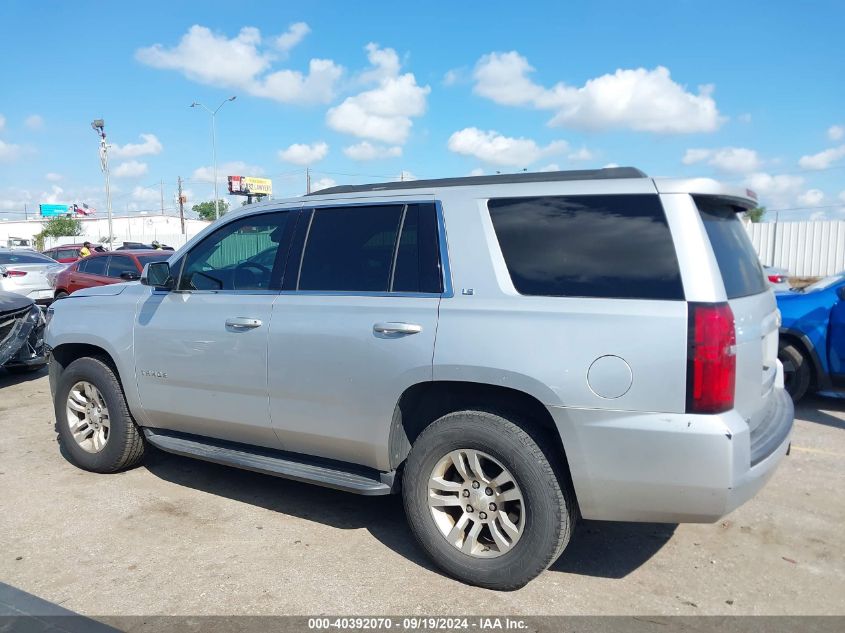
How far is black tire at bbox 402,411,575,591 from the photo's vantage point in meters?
3.18

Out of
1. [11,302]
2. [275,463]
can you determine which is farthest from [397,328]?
[11,302]

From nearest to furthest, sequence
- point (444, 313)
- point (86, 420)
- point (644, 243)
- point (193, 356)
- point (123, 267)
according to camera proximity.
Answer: point (644, 243) < point (444, 313) < point (193, 356) < point (86, 420) < point (123, 267)

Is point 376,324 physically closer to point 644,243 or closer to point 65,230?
point 644,243

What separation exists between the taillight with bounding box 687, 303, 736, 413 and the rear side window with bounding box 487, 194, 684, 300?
0.46 ft

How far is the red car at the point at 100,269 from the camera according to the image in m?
13.7

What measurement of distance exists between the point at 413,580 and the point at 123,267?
12.1 meters

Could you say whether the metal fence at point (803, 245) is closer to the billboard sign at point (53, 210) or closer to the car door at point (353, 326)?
the car door at point (353, 326)

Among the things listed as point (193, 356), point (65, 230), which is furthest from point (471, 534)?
point (65, 230)

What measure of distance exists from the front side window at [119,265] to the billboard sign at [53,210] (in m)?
98.4

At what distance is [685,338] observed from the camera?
9.43ft

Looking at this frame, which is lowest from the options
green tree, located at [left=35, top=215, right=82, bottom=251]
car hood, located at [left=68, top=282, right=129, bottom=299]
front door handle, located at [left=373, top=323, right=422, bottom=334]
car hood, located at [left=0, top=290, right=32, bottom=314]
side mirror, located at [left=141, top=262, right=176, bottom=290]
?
car hood, located at [left=0, top=290, right=32, bottom=314]

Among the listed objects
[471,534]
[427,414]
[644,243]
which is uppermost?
[644,243]

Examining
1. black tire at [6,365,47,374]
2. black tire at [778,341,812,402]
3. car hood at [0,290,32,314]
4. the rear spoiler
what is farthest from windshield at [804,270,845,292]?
black tire at [6,365,47,374]

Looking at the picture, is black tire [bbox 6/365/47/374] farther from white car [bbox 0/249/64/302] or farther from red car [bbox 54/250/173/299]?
white car [bbox 0/249/64/302]
